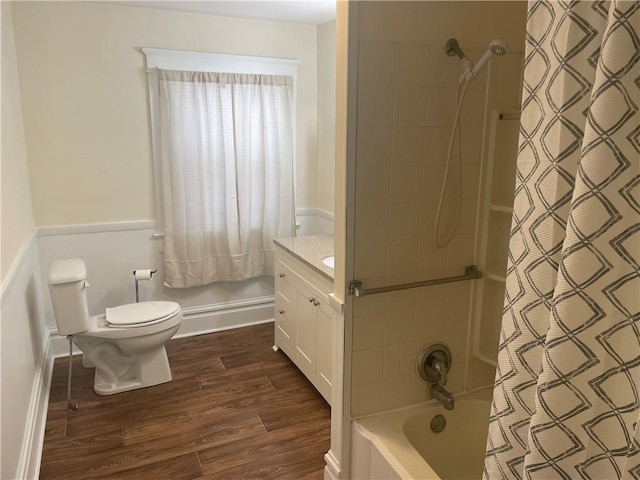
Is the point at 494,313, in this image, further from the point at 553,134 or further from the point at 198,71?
the point at 198,71

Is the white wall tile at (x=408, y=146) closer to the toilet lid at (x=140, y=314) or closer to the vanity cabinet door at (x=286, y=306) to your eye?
the vanity cabinet door at (x=286, y=306)

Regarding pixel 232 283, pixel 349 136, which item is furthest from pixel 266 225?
pixel 349 136

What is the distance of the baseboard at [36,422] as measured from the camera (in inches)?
80.0

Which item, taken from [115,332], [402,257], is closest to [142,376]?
[115,332]

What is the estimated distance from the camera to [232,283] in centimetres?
371

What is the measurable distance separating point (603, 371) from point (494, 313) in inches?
46.0

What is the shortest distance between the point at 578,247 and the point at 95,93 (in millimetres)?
3007

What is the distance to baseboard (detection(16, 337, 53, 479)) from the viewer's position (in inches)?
80.0

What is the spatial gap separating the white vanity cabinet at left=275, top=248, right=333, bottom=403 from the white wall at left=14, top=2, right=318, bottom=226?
111cm

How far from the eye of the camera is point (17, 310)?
2.23m

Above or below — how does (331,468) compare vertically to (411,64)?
below

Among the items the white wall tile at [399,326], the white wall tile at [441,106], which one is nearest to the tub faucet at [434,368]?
the white wall tile at [399,326]

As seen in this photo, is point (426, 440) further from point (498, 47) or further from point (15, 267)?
point (15, 267)

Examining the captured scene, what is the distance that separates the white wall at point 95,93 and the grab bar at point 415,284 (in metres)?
2.04
